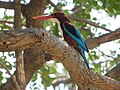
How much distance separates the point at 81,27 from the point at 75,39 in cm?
174

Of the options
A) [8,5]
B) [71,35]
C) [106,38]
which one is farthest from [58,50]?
[8,5]

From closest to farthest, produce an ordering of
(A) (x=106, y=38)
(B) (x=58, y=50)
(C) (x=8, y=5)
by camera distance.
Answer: (B) (x=58, y=50) → (A) (x=106, y=38) → (C) (x=8, y=5)

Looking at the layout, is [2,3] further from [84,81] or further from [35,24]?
[84,81]

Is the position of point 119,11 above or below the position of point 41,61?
above

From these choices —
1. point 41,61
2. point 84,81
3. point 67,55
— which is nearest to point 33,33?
point 67,55

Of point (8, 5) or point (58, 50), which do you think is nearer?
point (58, 50)

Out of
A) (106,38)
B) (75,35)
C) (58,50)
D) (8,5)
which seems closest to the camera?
(58,50)

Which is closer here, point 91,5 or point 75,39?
point 75,39

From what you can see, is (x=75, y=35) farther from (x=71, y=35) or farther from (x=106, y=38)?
(x=106, y=38)

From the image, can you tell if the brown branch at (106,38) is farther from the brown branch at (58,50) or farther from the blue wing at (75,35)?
the brown branch at (58,50)

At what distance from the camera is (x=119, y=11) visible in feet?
14.4

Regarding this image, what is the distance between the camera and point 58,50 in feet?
9.18

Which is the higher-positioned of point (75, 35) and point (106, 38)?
point (75, 35)

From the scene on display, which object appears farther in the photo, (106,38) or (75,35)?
(106,38)
